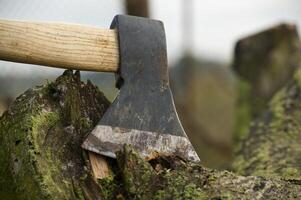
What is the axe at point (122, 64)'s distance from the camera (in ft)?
6.40

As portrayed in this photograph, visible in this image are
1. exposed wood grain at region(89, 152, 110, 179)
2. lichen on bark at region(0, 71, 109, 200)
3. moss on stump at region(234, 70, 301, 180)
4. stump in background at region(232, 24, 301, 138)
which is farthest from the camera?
stump in background at region(232, 24, 301, 138)

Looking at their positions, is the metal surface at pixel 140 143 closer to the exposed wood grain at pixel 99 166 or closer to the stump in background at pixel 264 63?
the exposed wood grain at pixel 99 166

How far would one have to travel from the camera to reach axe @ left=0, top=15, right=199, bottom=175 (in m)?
1.95

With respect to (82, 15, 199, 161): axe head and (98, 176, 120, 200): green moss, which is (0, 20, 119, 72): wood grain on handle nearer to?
(82, 15, 199, 161): axe head

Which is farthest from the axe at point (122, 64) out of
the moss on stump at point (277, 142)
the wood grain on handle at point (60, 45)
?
the moss on stump at point (277, 142)

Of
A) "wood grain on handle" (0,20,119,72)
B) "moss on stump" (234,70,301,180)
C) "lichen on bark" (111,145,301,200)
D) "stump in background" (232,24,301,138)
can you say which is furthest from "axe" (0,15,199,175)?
"stump in background" (232,24,301,138)

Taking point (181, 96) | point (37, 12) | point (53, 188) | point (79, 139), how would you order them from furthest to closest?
point (181, 96) → point (37, 12) → point (79, 139) → point (53, 188)

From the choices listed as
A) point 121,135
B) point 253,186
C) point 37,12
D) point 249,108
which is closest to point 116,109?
point 121,135

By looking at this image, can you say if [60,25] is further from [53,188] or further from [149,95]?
[53,188]

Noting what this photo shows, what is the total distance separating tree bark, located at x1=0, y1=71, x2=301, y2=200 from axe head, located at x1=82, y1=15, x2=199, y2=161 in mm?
69

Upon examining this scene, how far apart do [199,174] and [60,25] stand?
28.1 inches

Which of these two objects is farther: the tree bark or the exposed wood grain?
the exposed wood grain

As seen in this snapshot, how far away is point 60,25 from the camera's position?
202 cm

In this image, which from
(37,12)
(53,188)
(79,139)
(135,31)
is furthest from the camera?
(37,12)
